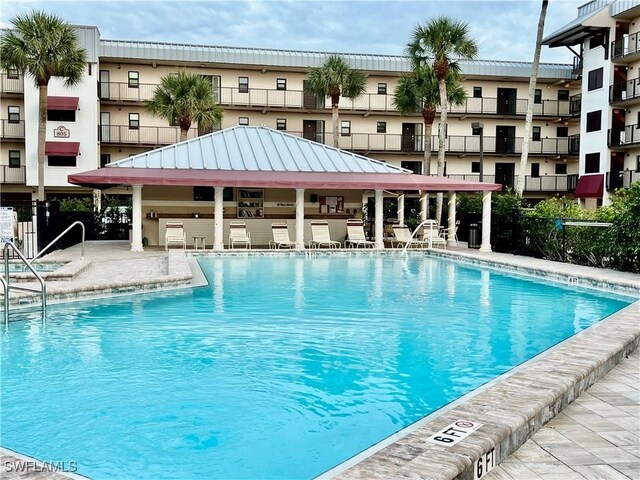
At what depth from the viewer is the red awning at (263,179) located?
2091 centimetres

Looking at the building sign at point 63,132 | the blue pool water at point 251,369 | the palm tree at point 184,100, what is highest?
the palm tree at point 184,100

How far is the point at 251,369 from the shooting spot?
700 centimetres

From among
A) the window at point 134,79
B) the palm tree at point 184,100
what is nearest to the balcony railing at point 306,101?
the window at point 134,79

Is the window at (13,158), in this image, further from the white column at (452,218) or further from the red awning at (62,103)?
the white column at (452,218)

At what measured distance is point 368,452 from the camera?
4.27 metres

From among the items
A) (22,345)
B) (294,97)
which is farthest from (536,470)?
(294,97)

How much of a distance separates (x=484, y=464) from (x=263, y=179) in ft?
61.5

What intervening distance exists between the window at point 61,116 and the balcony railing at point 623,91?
30640 mm

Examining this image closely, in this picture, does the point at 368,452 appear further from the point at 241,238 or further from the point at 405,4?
the point at 405,4

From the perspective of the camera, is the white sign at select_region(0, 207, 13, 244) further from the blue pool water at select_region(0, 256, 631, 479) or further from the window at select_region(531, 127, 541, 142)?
the window at select_region(531, 127, 541, 142)

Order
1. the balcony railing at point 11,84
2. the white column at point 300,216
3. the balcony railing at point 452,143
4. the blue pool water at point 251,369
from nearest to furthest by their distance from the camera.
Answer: the blue pool water at point 251,369
the white column at point 300,216
the balcony railing at point 11,84
the balcony railing at point 452,143

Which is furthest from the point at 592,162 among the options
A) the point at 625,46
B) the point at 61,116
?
the point at 61,116

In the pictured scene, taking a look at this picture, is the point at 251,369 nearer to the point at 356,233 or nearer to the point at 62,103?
the point at 356,233

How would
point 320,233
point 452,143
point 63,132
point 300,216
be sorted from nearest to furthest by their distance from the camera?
point 300,216
point 320,233
point 63,132
point 452,143
